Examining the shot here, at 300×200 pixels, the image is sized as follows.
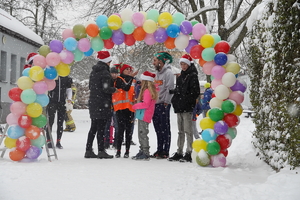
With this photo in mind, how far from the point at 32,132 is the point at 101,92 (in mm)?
1544

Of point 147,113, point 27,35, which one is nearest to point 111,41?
point 147,113

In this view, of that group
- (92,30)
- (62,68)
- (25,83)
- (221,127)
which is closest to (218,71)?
(221,127)

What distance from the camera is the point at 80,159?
7824mm

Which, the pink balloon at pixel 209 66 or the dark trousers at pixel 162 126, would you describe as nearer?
the pink balloon at pixel 209 66

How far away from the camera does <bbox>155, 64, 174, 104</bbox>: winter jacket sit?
27.9 ft

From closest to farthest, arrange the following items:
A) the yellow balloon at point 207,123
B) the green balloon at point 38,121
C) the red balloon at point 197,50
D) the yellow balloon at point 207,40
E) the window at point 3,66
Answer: the yellow balloon at point 207,123, the yellow balloon at point 207,40, the green balloon at point 38,121, the red balloon at point 197,50, the window at point 3,66

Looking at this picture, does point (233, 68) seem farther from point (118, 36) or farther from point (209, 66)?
point (118, 36)

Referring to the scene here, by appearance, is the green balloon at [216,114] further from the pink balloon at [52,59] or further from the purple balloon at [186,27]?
the pink balloon at [52,59]

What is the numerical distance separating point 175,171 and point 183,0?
11438 mm

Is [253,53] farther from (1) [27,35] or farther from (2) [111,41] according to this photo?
(1) [27,35]

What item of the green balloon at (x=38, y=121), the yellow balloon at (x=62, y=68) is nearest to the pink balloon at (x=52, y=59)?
the yellow balloon at (x=62, y=68)

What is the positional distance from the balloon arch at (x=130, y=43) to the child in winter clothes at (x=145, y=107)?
0.85 m

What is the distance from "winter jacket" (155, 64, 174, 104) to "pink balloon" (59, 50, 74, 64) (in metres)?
1.86

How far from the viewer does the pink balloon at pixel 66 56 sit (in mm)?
7773
